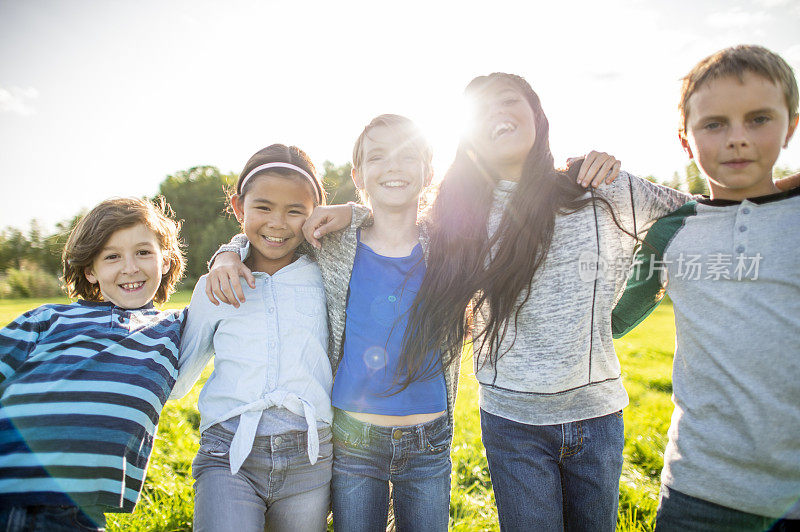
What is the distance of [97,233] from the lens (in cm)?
211

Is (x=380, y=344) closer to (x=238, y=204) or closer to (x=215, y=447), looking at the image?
(x=215, y=447)

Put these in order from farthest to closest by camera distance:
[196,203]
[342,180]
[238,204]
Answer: [196,203], [342,180], [238,204]

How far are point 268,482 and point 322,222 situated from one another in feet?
3.88

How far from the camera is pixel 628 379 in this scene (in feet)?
19.6

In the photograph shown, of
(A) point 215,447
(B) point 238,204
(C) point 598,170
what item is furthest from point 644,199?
(A) point 215,447

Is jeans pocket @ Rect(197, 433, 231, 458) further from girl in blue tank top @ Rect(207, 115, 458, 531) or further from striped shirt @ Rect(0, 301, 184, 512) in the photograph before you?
girl in blue tank top @ Rect(207, 115, 458, 531)

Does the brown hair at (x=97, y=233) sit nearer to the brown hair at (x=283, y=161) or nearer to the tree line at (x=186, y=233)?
the brown hair at (x=283, y=161)

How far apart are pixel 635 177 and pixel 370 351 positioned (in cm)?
140

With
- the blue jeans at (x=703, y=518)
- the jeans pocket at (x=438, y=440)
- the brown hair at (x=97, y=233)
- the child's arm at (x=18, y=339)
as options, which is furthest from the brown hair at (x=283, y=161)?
the blue jeans at (x=703, y=518)

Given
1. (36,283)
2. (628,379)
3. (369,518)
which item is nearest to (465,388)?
(628,379)

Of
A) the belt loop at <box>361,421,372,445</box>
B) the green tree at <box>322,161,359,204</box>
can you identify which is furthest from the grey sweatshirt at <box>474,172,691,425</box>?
the green tree at <box>322,161,359,204</box>

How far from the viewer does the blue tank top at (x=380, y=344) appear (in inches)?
79.5

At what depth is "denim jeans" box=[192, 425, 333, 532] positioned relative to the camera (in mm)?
1822

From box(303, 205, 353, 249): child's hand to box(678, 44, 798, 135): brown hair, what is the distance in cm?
159
